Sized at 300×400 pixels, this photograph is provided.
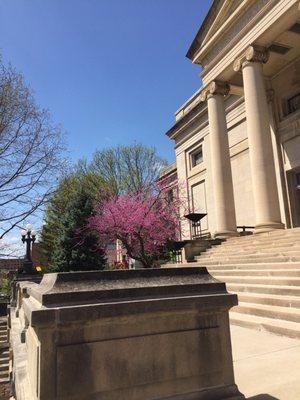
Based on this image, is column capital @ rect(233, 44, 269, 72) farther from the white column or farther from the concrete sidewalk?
the concrete sidewalk

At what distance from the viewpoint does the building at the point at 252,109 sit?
666 inches

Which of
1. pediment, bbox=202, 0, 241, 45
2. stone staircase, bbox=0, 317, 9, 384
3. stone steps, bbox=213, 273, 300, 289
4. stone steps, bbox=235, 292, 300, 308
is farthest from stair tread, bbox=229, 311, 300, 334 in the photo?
pediment, bbox=202, 0, 241, 45

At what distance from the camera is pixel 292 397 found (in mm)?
3670

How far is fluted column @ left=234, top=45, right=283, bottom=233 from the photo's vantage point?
16703 millimetres

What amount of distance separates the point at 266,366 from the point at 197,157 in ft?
90.8

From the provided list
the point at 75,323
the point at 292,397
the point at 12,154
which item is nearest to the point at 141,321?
the point at 75,323

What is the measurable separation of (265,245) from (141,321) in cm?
1198

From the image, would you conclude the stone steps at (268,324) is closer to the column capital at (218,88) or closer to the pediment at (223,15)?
the column capital at (218,88)

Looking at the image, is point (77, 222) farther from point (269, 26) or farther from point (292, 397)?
point (292, 397)

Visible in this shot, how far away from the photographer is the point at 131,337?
295cm

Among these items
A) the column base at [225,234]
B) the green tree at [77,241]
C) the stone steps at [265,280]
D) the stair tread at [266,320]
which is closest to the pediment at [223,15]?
the column base at [225,234]

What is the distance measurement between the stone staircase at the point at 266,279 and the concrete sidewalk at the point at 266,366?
1.87ft

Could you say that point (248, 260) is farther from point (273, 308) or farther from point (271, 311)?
point (271, 311)

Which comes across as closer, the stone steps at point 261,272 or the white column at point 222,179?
the stone steps at point 261,272
